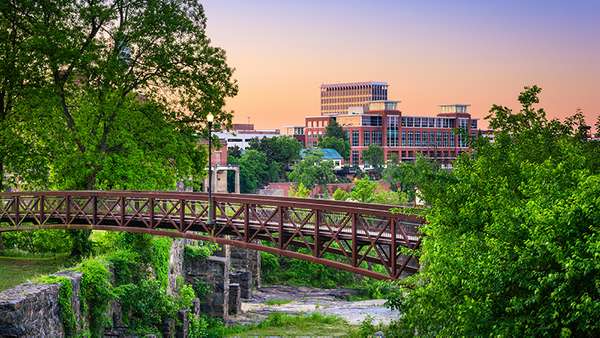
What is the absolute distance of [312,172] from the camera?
12556 centimetres

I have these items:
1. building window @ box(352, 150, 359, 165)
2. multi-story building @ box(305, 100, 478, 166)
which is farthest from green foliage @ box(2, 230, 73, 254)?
building window @ box(352, 150, 359, 165)

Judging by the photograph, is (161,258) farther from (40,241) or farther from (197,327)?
(40,241)

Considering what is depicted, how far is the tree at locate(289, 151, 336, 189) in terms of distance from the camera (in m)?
125

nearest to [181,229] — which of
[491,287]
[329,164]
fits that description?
[491,287]

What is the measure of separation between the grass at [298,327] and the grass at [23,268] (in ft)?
36.7

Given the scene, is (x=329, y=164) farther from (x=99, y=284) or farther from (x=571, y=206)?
(x=571, y=206)

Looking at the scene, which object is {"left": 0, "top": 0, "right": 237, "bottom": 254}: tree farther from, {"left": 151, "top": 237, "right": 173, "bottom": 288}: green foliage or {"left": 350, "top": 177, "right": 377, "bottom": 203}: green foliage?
{"left": 350, "top": 177, "right": 377, "bottom": 203}: green foliage

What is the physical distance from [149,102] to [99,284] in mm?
14109

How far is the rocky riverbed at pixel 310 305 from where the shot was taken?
176 feet

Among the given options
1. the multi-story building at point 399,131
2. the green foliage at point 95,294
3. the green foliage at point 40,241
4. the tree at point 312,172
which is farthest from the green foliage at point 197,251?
the multi-story building at point 399,131

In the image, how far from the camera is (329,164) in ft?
438

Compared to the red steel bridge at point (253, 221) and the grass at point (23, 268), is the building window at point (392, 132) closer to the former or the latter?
the red steel bridge at point (253, 221)

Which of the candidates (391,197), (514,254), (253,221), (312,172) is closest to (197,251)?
(253,221)

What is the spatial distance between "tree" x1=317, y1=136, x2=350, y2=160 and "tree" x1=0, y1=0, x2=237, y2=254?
398 feet
